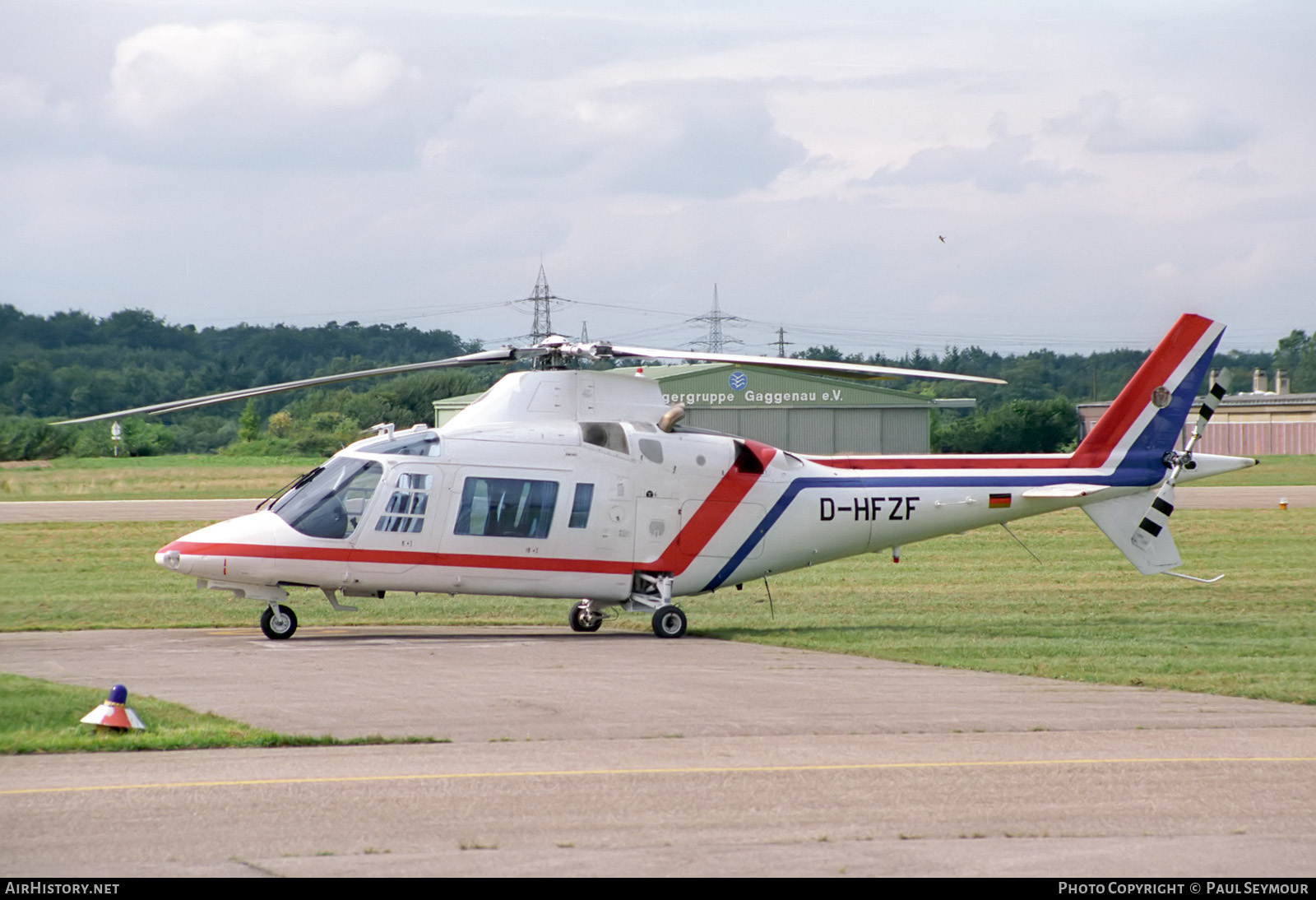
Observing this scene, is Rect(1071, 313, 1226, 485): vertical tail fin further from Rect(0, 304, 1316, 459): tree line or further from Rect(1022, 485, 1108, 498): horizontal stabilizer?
Rect(0, 304, 1316, 459): tree line

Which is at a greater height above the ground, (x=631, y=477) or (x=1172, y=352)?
(x=1172, y=352)

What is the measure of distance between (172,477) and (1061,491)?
43.1 m

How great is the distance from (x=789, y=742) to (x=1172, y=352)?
11233 mm

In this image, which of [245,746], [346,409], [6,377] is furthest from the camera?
[346,409]

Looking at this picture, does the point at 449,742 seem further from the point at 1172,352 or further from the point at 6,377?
the point at 6,377

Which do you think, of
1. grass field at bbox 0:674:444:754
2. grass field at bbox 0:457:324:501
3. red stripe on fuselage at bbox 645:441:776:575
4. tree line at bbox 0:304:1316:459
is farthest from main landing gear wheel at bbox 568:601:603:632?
grass field at bbox 0:457:324:501

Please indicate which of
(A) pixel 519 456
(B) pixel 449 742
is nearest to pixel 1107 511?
(A) pixel 519 456

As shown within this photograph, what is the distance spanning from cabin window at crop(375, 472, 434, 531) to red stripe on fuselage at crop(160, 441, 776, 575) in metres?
0.31

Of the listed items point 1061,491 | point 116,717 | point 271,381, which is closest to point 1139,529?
point 1061,491

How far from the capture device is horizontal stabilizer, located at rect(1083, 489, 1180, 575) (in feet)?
61.0

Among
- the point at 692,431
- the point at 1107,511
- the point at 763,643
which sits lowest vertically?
the point at 763,643

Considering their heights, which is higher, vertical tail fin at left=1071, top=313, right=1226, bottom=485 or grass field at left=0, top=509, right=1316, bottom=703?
vertical tail fin at left=1071, top=313, right=1226, bottom=485

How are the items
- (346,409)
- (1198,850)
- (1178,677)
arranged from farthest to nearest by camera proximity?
(346,409), (1178,677), (1198,850)

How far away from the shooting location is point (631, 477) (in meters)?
17.2
